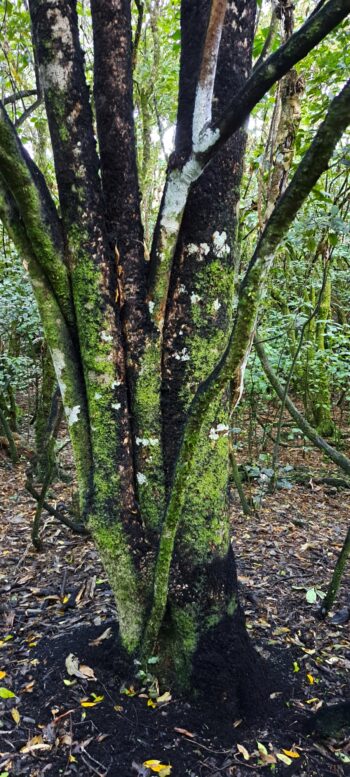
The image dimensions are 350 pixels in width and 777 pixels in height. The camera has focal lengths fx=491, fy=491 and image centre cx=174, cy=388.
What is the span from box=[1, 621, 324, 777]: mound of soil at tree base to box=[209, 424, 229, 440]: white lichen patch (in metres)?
0.95

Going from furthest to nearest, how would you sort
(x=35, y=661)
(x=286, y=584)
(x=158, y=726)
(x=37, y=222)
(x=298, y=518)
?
(x=298, y=518) < (x=286, y=584) < (x=35, y=661) < (x=158, y=726) < (x=37, y=222)

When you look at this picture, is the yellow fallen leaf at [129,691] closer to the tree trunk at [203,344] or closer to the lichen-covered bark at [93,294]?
the tree trunk at [203,344]

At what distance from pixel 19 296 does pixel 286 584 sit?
4645 mm

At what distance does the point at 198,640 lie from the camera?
224cm

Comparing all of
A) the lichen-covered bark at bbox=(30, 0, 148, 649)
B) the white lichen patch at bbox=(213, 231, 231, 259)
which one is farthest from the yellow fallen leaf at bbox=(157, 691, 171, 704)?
the white lichen patch at bbox=(213, 231, 231, 259)

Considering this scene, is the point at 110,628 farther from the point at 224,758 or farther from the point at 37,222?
the point at 37,222

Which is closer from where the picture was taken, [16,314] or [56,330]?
[56,330]

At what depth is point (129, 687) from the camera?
2.27 meters

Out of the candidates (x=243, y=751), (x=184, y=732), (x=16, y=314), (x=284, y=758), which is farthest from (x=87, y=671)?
(x=16, y=314)

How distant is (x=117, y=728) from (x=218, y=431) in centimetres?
134

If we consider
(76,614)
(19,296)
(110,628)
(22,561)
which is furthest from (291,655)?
(19,296)

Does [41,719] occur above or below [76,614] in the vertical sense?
below

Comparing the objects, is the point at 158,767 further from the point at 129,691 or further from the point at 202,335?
the point at 202,335

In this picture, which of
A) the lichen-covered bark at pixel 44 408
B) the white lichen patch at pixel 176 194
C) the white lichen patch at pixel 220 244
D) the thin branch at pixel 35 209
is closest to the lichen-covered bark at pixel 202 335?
the white lichen patch at pixel 220 244
